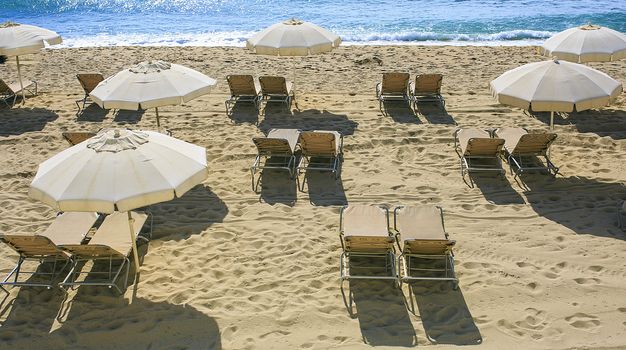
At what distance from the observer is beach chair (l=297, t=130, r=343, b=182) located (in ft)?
31.7

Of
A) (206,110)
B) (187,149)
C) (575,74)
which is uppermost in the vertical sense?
(575,74)

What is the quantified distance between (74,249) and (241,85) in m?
6.66

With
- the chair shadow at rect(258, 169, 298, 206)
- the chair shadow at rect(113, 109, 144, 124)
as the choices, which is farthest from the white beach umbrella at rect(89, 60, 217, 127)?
the chair shadow at rect(113, 109, 144, 124)

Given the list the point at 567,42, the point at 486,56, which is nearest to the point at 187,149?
the point at 567,42

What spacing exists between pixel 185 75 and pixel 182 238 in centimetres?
283

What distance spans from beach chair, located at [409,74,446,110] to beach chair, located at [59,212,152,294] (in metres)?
6.58

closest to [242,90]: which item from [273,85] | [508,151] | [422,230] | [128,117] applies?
A: [273,85]

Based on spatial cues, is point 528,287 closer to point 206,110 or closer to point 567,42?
point 567,42

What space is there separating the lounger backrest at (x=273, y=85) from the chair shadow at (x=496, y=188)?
15.1ft

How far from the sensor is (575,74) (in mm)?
8797

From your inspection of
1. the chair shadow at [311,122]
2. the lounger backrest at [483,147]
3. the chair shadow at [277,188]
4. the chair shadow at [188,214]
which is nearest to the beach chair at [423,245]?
the chair shadow at [277,188]

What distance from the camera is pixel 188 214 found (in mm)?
8805

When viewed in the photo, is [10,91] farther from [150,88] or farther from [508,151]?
[508,151]

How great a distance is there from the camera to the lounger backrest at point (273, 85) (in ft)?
41.1
